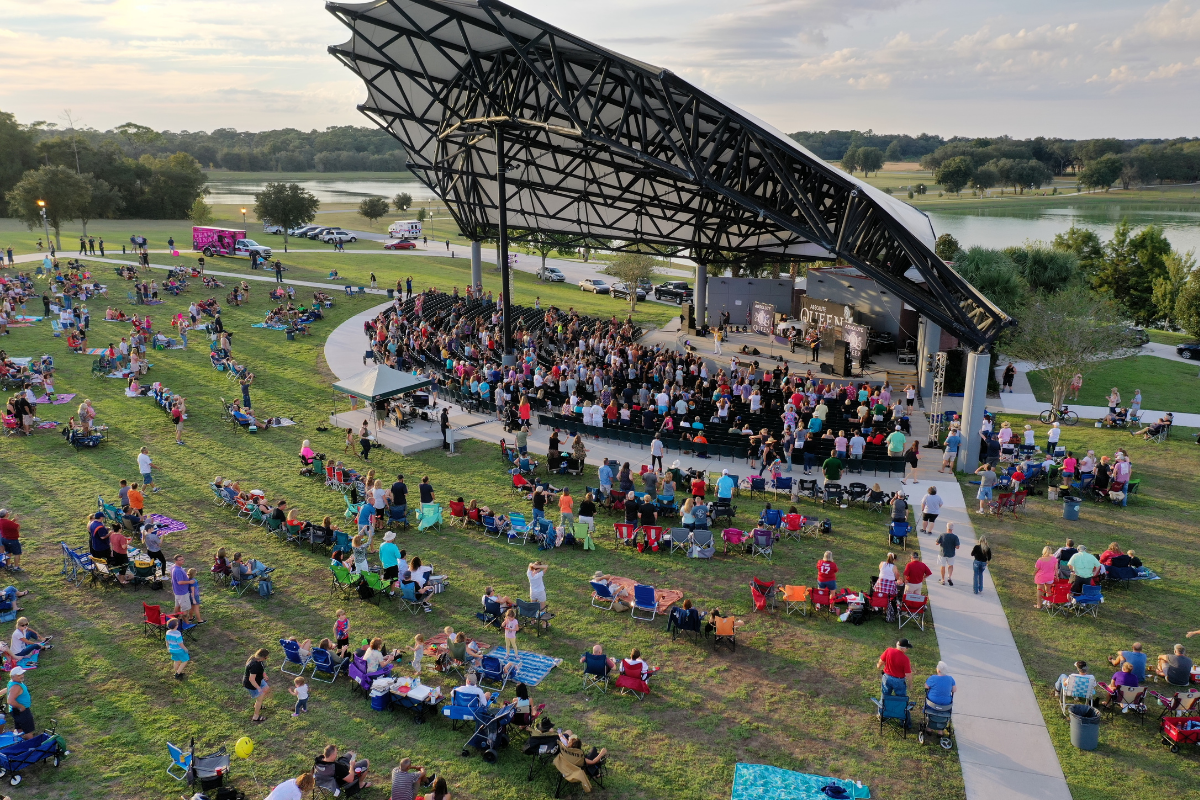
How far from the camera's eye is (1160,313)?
48.7m

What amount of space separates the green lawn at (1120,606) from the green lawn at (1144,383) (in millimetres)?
7372

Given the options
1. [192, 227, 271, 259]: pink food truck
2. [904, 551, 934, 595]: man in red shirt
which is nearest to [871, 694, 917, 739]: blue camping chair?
[904, 551, 934, 595]: man in red shirt

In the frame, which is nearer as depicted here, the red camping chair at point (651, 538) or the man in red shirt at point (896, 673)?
the man in red shirt at point (896, 673)

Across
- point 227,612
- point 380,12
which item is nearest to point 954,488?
point 227,612

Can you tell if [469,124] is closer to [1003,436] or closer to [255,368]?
[255,368]

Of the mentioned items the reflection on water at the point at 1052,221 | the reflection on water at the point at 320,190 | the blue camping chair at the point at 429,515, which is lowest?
the blue camping chair at the point at 429,515

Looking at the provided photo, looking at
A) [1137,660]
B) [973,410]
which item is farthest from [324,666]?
[973,410]

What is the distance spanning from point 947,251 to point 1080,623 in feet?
116

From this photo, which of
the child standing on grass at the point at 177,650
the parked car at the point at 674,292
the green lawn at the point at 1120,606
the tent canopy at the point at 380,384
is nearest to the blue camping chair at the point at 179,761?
the child standing on grass at the point at 177,650

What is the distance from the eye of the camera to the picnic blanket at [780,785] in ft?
32.1

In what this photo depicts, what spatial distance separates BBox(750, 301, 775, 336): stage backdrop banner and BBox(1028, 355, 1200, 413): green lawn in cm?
1209

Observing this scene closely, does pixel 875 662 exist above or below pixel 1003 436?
below

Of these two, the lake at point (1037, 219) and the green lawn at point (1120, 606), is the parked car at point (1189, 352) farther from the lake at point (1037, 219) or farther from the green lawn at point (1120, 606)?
the lake at point (1037, 219)

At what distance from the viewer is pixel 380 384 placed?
24031mm
